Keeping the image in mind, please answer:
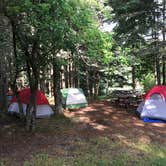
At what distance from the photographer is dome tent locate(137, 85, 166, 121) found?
10.7m

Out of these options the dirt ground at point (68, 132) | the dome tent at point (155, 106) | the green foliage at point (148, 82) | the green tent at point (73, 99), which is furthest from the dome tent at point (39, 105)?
the green foliage at point (148, 82)

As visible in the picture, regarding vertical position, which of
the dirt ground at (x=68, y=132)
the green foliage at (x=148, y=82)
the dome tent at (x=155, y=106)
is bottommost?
the dirt ground at (x=68, y=132)

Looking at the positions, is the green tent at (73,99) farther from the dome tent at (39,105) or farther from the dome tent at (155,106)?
the dome tent at (155,106)

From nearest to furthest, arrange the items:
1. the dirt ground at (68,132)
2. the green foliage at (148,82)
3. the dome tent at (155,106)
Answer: the dirt ground at (68,132), the dome tent at (155,106), the green foliage at (148,82)

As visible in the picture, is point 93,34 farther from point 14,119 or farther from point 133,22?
point 133,22

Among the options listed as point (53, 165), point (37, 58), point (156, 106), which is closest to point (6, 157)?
point (53, 165)

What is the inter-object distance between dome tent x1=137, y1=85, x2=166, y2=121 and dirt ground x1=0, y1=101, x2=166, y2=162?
0.38 metres

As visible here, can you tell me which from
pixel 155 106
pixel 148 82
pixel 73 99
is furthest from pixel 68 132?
pixel 148 82

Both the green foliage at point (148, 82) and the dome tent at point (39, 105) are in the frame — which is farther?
the green foliage at point (148, 82)

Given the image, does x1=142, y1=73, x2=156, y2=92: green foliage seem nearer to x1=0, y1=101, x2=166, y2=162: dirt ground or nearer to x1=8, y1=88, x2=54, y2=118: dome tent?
x1=0, y1=101, x2=166, y2=162: dirt ground

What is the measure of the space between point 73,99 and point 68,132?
4887mm

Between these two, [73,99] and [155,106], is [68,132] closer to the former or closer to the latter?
[155,106]

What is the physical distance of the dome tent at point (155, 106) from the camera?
10.7 meters

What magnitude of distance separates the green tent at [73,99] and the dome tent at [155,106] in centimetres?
356
